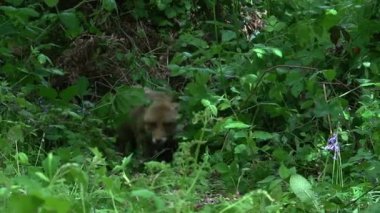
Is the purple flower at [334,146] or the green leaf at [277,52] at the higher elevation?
the green leaf at [277,52]

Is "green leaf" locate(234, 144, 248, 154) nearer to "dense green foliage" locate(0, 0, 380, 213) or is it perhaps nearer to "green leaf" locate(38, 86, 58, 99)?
"dense green foliage" locate(0, 0, 380, 213)

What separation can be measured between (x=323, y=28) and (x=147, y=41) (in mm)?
2030

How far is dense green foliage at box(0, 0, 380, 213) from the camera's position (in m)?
2.80

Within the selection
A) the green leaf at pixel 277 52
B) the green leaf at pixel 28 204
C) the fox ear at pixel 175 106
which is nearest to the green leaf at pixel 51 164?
the green leaf at pixel 28 204

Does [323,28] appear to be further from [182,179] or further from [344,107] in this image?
[182,179]

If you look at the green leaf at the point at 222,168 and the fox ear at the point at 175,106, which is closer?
the green leaf at the point at 222,168

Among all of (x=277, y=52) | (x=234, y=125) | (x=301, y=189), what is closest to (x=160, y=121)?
(x=234, y=125)

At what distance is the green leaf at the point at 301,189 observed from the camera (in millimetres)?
2809

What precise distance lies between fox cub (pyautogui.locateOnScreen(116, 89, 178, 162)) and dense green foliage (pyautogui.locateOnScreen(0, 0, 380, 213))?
0.07 m

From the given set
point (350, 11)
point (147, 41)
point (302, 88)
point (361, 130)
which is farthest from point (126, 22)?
point (361, 130)

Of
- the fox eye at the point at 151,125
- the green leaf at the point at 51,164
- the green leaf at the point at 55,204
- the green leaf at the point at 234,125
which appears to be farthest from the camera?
the fox eye at the point at 151,125

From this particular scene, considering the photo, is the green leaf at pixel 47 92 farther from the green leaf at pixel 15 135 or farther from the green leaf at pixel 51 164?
the green leaf at pixel 51 164

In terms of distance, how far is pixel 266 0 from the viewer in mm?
6191

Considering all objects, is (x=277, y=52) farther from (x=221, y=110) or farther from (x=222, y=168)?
(x=222, y=168)
